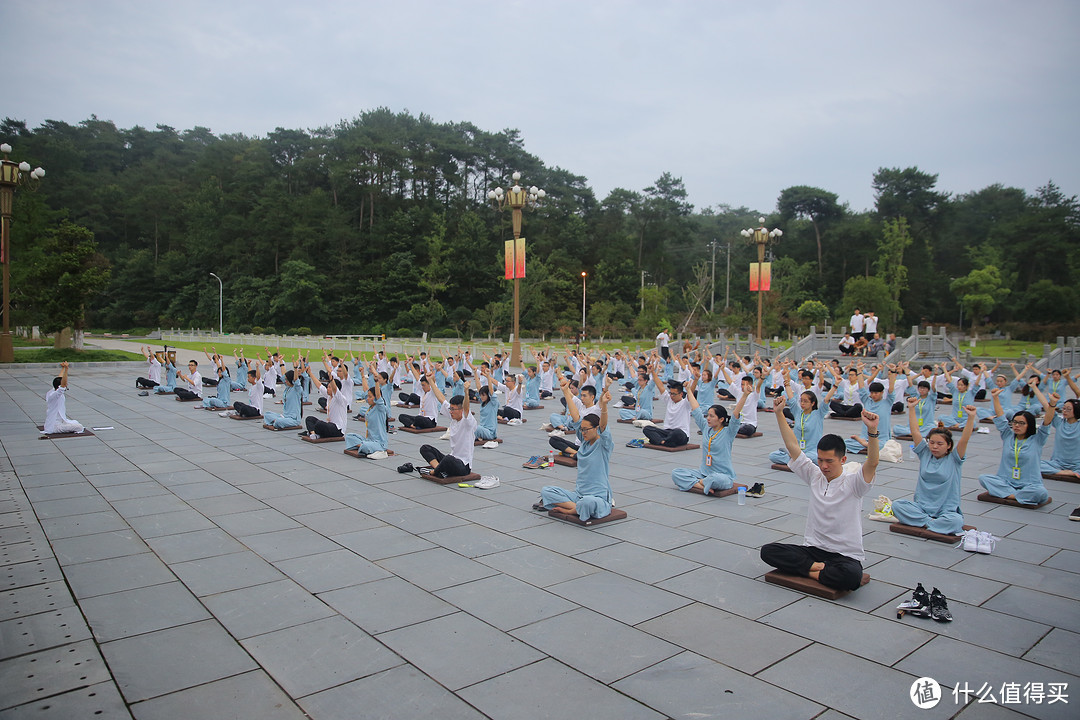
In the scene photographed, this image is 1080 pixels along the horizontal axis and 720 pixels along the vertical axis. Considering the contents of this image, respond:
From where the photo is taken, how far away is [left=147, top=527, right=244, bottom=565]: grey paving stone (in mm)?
6113

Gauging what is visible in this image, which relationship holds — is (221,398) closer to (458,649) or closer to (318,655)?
(318,655)

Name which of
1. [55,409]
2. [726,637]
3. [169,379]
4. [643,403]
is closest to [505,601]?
[726,637]

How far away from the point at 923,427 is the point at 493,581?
8903 millimetres

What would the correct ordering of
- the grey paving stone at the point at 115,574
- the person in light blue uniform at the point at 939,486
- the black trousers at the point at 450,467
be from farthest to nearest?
the black trousers at the point at 450,467
the person in light blue uniform at the point at 939,486
the grey paving stone at the point at 115,574

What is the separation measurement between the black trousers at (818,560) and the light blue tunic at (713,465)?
2.74 meters

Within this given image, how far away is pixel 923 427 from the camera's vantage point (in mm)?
11070

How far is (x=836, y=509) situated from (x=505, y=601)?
275 centimetres

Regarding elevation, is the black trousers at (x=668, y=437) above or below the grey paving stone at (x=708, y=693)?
above

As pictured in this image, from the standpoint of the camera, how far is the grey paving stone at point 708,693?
142 inches

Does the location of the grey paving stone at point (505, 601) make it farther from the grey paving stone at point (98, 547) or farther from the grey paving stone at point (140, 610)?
the grey paving stone at point (98, 547)

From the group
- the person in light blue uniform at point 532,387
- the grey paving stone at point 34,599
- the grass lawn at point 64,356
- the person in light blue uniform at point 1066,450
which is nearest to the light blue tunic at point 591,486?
the grey paving stone at point 34,599

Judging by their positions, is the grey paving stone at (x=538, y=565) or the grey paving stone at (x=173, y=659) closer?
the grey paving stone at (x=173, y=659)

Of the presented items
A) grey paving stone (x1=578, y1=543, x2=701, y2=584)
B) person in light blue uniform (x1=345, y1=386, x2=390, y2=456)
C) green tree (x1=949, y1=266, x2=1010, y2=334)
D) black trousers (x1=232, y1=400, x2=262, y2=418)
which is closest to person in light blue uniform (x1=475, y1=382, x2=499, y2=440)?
person in light blue uniform (x1=345, y1=386, x2=390, y2=456)

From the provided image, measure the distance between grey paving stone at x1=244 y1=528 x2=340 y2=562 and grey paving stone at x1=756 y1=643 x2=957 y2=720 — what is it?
13.8 ft
